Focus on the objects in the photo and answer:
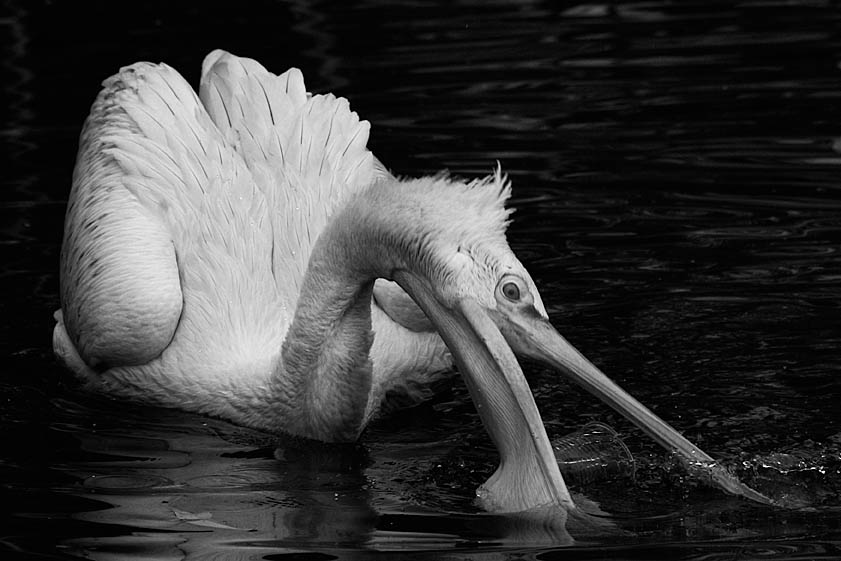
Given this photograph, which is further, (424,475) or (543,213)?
(543,213)

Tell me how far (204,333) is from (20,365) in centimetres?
84

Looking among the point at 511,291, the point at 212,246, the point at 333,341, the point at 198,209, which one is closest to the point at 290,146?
the point at 198,209

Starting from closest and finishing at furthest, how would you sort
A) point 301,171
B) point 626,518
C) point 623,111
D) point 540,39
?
1. point 626,518
2. point 301,171
3. point 623,111
4. point 540,39

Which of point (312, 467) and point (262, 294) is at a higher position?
point (262, 294)

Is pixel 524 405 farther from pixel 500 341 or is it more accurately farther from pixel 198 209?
pixel 198 209

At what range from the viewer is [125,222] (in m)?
5.18

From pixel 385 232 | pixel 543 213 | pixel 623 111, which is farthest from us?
pixel 623 111

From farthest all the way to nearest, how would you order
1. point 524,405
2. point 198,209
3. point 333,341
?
point 198,209
point 333,341
point 524,405

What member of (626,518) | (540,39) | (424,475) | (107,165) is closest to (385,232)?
(424,475)

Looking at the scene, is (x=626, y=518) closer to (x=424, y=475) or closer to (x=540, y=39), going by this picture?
(x=424, y=475)

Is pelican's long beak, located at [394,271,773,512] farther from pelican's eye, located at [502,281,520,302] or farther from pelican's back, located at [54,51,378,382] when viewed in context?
pelican's back, located at [54,51,378,382]

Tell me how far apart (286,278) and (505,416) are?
133cm

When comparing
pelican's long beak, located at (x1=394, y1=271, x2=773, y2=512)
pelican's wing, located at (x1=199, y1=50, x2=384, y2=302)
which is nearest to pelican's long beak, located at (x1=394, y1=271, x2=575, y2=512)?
pelican's long beak, located at (x1=394, y1=271, x2=773, y2=512)

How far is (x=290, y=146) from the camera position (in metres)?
5.42
